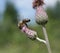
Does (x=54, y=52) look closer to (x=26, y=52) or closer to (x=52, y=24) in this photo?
(x=26, y=52)

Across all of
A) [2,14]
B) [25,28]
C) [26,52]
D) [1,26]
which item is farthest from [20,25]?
[2,14]

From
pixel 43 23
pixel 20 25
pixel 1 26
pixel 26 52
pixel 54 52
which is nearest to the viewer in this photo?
pixel 43 23

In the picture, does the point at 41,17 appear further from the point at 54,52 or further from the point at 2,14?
the point at 2,14

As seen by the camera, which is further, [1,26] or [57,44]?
[1,26]

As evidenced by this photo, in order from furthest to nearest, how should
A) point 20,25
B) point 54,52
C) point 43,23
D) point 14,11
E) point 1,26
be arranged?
point 14,11 < point 1,26 < point 54,52 < point 20,25 < point 43,23

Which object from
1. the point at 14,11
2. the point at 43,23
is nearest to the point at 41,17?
the point at 43,23

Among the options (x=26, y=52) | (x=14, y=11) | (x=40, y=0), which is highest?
(x=40, y=0)

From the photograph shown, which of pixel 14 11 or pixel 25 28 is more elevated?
pixel 25 28
